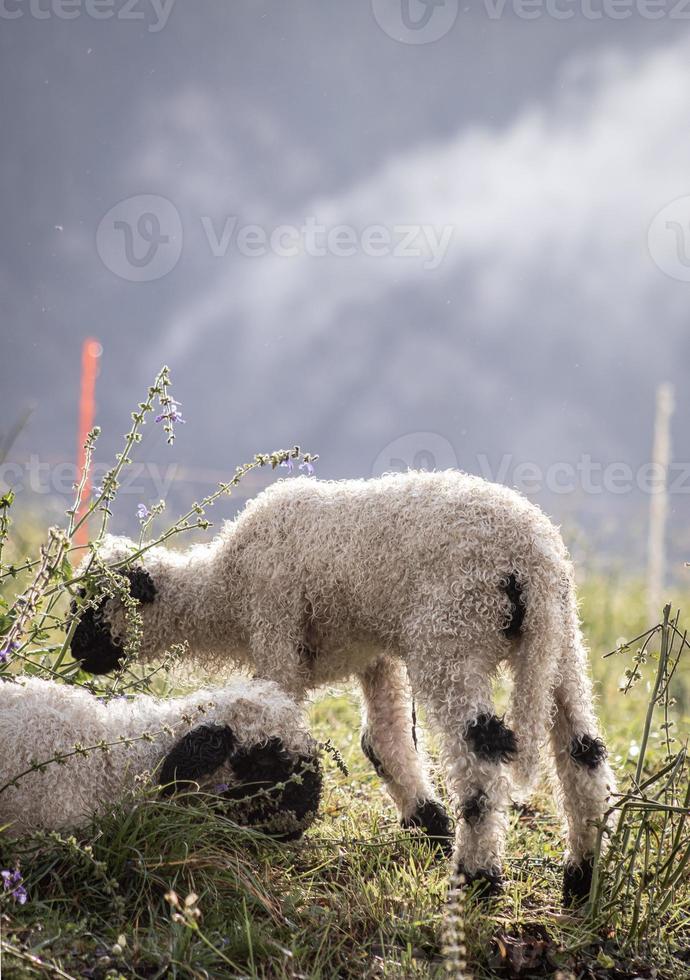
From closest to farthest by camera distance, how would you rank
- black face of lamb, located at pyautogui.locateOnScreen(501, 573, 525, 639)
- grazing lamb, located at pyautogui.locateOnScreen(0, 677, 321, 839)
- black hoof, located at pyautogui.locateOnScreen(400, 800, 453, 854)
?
grazing lamb, located at pyautogui.locateOnScreen(0, 677, 321, 839)
black face of lamb, located at pyautogui.locateOnScreen(501, 573, 525, 639)
black hoof, located at pyautogui.locateOnScreen(400, 800, 453, 854)

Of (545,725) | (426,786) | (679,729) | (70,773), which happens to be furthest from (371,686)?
(679,729)

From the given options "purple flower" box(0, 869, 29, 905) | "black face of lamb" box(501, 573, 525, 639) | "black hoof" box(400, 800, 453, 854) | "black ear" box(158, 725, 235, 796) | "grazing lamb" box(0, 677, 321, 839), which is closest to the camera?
"purple flower" box(0, 869, 29, 905)

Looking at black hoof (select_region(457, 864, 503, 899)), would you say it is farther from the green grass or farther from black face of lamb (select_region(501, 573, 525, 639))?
black face of lamb (select_region(501, 573, 525, 639))

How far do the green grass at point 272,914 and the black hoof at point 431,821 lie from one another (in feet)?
0.96

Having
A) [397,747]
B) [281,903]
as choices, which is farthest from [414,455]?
[281,903]

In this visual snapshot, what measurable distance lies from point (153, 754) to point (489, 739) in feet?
3.43

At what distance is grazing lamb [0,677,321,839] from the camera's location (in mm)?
2744

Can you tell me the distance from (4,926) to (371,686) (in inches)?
70.2

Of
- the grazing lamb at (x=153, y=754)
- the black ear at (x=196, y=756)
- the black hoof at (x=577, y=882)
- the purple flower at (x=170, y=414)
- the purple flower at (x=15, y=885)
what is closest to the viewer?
the purple flower at (x=15, y=885)

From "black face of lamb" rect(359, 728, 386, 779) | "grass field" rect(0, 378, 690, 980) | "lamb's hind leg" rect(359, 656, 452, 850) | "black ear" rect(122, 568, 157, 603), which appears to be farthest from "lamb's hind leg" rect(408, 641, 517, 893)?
"black ear" rect(122, 568, 157, 603)

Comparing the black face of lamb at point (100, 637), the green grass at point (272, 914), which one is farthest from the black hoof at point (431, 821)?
the black face of lamb at point (100, 637)

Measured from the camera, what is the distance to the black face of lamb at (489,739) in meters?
2.87

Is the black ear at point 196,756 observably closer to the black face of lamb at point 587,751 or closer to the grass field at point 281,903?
the grass field at point 281,903

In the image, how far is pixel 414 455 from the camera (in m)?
4.55
